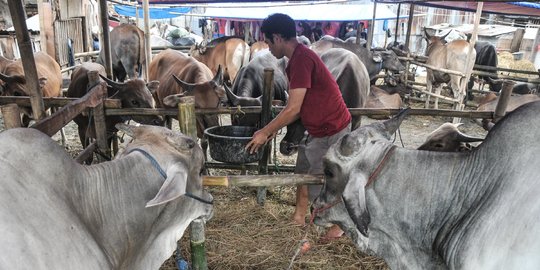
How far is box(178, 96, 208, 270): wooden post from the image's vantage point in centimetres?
305

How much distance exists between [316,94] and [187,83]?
115 inches

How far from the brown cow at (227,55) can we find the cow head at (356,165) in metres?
9.15

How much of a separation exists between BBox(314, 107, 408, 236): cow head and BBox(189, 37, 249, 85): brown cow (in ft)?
30.0

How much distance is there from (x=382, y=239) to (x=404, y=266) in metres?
0.22

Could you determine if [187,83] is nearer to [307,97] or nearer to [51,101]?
[51,101]

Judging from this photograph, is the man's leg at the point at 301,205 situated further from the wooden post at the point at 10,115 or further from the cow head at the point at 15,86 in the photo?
the cow head at the point at 15,86

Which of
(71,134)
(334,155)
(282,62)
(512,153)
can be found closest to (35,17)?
(71,134)

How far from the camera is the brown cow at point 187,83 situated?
548 cm

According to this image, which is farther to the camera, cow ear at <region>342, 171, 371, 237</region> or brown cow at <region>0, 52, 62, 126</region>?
brown cow at <region>0, 52, 62, 126</region>

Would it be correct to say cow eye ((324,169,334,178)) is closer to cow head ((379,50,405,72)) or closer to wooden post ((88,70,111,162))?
wooden post ((88,70,111,162))

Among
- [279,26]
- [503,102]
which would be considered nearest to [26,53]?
[279,26]

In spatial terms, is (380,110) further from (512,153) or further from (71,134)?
(71,134)

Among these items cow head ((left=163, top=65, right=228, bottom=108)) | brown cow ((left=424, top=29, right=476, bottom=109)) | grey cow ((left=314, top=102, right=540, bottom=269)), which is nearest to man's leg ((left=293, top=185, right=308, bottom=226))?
grey cow ((left=314, top=102, right=540, bottom=269))

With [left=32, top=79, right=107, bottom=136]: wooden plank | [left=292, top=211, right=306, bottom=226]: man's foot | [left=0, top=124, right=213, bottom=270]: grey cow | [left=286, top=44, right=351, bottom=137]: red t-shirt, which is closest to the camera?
[left=0, top=124, right=213, bottom=270]: grey cow
